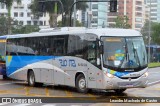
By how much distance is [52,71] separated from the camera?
878 inches

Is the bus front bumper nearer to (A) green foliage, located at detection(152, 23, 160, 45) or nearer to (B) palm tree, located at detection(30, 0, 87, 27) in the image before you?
(B) palm tree, located at detection(30, 0, 87, 27)

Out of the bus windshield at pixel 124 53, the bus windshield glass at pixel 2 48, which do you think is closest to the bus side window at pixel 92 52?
the bus windshield at pixel 124 53

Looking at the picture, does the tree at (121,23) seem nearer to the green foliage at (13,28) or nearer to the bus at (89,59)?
the green foliage at (13,28)

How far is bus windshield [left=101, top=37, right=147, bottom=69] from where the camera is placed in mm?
A: 18609

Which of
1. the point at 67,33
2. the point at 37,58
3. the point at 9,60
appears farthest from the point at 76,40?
the point at 9,60

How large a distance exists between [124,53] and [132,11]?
166142 mm

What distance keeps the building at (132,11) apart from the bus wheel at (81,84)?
501 ft

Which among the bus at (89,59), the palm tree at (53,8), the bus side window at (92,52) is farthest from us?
the palm tree at (53,8)

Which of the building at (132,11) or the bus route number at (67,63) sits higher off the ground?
the building at (132,11)

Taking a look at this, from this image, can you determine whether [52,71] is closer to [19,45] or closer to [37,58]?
Answer: [37,58]

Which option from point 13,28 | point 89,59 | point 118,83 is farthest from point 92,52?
point 13,28

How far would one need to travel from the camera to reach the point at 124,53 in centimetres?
1873

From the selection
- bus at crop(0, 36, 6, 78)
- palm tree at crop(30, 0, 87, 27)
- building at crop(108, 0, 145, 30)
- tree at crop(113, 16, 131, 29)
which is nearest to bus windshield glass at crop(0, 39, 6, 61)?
bus at crop(0, 36, 6, 78)

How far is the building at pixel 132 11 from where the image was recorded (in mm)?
176875
